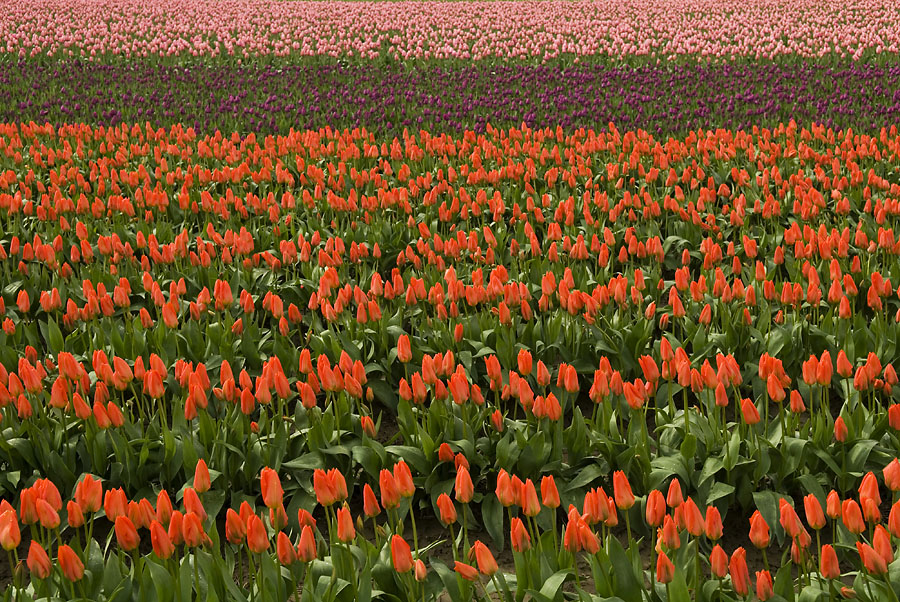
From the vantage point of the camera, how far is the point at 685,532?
120 inches

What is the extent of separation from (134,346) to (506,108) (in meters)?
9.22

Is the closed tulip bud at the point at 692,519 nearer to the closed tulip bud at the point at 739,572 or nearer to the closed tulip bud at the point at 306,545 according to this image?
the closed tulip bud at the point at 739,572

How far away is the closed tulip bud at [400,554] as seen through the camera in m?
2.46

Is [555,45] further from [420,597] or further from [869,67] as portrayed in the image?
[420,597]

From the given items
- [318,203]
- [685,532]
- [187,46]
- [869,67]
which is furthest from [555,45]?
[685,532]

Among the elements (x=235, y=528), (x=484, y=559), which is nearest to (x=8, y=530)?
(x=235, y=528)

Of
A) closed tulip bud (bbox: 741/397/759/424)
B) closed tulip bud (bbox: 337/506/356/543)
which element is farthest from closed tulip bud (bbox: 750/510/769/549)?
closed tulip bud (bbox: 337/506/356/543)

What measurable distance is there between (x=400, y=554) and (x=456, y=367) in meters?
2.08

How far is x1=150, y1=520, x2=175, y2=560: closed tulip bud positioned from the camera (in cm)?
251

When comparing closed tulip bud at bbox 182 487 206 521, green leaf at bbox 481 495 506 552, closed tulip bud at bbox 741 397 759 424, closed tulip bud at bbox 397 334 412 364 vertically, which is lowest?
green leaf at bbox 481 495 506 552

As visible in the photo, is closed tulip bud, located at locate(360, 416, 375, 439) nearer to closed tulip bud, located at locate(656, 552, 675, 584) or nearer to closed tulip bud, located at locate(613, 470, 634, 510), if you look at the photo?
closed tulip bud, located at locate(613, 470, 634, 510)

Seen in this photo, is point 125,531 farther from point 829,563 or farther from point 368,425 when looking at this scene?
point 829,563

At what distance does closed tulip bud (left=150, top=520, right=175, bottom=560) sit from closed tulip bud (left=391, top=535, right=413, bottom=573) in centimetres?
62

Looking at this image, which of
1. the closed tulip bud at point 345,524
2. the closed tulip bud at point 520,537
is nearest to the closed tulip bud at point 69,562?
the closed tulip bud at point 345,524
